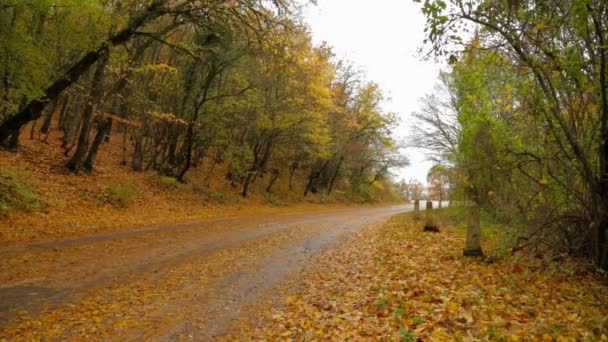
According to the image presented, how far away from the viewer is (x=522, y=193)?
9.25m

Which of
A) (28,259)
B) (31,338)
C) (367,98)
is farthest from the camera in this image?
(367,98)

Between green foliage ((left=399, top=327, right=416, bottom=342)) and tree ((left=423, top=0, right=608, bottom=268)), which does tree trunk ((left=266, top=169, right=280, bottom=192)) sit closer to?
tree ((left=423, top=0, right=608, bottom=268))

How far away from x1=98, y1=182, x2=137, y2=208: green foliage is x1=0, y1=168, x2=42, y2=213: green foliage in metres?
2.62

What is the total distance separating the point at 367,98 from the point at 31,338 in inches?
1301

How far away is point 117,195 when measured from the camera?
1477cm

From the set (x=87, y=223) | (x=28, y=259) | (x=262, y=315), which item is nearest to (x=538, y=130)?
(x=262, y=315)

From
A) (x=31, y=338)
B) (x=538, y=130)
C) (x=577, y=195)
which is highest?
(x=538, y=130)

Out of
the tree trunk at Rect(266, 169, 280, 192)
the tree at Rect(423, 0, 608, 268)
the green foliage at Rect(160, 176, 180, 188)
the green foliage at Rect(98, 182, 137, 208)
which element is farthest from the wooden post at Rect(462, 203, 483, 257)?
the tree trunk at Rect(266, 169, 280, 192)

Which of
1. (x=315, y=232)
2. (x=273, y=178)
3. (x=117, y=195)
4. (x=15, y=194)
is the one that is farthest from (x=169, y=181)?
(x=273, y=178)

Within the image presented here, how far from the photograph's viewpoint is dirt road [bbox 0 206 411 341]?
4832 mm

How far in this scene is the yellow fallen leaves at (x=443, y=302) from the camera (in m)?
4.71

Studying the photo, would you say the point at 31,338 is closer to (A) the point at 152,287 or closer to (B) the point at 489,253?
(A) the point at 152,287

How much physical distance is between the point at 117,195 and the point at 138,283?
9.43 metres

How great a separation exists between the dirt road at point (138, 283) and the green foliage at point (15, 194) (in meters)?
3.08
